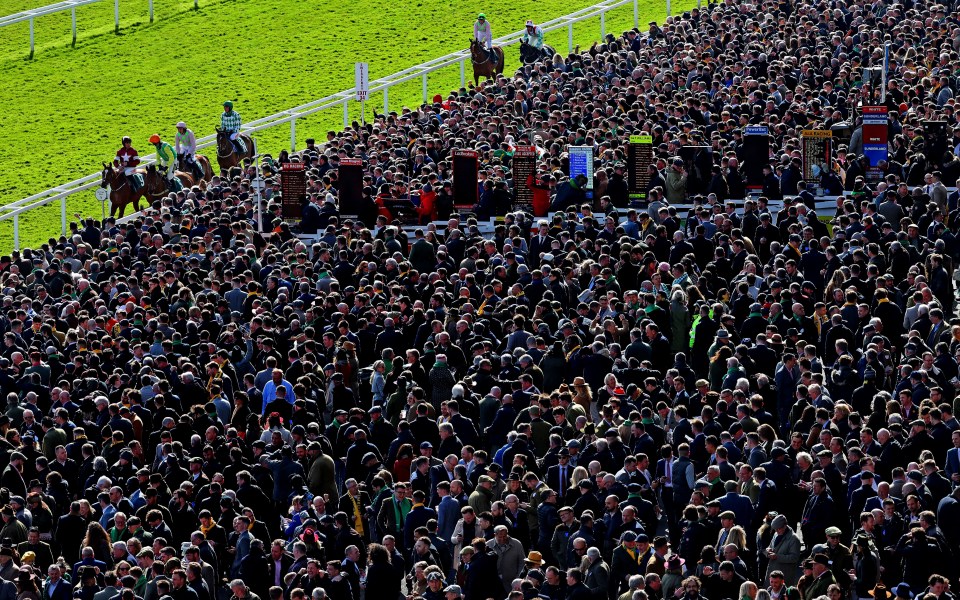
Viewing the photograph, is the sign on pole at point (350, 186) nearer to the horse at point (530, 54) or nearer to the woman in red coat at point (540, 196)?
the woman in red coat at point (540, 196)

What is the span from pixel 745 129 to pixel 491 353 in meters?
8.21

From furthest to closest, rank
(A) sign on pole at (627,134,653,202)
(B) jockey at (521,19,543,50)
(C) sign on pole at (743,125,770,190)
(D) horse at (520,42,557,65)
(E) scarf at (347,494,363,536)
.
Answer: (B) jockey at (521,19,543,50) → (D) horse at (520,42,557,65) → (A) sign on pole at (627,134,653,202) → (C) sign on pole at (743,125,770,190) → (E) scarf at (347,494,363,536)

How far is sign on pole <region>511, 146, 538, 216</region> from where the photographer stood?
29.2 m

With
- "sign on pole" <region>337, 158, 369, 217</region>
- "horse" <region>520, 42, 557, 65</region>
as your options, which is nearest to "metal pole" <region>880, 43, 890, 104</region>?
"sign on pole" <region>337, 158, 369, 217</region>

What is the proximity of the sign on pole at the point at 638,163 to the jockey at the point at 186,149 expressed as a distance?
32.8ft

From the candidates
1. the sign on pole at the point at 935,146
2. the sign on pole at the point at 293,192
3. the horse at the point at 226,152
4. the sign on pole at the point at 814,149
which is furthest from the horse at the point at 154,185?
the sign on pole at the point at 935,146

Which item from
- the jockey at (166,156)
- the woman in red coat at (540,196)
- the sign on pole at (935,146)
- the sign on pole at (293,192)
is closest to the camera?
the sign on pole at (935,146)

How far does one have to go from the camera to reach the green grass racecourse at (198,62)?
44500 millimetres

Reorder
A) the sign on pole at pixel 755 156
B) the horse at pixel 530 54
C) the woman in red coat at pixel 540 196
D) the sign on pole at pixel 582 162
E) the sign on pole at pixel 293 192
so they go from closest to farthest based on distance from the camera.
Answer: the sign on pole at pixel 755 156 < the woman in red coat at pixel 540 196 < the sign on pole at pixel 582 162 < the sign on pole at pixel 293 192 < the horse at pixel 530 54

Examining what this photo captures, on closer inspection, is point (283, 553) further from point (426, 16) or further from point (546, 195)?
point (426, 16)

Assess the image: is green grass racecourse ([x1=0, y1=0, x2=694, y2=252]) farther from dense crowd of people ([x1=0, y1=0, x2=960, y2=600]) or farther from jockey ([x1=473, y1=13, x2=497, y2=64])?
dense crowd of people ([x1=0, y1=0, x2=960, y2=600])

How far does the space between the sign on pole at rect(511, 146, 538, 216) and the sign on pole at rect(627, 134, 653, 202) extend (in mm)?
1364

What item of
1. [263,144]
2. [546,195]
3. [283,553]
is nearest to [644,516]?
[283,553]

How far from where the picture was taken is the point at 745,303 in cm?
2270
